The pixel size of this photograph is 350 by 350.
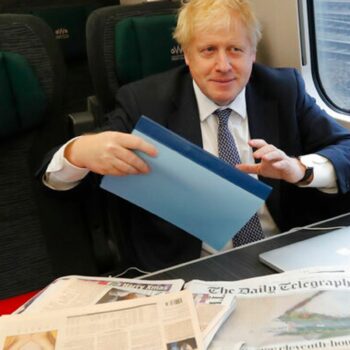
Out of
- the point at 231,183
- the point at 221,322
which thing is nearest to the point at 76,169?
the point at 231,183

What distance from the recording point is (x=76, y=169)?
1142 millimetres

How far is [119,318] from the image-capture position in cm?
86

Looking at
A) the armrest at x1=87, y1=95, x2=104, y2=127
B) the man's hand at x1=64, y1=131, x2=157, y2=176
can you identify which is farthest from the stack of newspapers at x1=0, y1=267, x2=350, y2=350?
the armrest at x1=87, y1=95, x2=104, y2=127

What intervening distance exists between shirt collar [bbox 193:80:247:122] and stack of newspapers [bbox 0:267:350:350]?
1.75 feet

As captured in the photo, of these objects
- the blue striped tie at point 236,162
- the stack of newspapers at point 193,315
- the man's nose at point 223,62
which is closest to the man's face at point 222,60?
the man's nose at point 223,62

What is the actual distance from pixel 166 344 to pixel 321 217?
77 centimetres

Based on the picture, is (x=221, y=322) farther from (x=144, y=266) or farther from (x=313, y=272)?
(x=144, y=266)

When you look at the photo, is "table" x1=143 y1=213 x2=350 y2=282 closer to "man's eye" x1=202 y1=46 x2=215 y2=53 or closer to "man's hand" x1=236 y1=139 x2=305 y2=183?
"man's hand" x1=236 y1=139 x2=305 y2=183

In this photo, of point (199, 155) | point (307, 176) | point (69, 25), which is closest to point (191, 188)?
point (199, 155)

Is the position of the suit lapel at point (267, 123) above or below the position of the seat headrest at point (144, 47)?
below

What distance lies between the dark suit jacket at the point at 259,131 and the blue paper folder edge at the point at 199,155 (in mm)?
434

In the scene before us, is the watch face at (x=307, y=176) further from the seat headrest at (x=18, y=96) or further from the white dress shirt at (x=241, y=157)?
the seat headrest at (x=18, y=96)

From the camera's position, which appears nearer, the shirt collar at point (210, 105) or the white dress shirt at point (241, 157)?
the white dress shirt at point (241, 157)

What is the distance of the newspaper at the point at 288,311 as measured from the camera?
77cm
